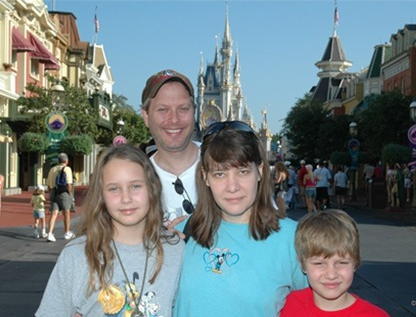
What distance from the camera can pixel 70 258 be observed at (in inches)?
124

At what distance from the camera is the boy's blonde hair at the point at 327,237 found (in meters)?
2.99

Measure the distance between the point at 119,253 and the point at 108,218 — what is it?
0.66ft

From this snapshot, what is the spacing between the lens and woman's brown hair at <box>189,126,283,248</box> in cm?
317

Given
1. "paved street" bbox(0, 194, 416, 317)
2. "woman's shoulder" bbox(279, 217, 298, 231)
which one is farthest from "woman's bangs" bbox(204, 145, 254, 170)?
"paved street" bbox(0, 194, 416, 317)

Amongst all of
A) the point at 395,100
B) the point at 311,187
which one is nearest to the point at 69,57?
the point at 395,100

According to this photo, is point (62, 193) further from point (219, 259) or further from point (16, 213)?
point (219, 259)

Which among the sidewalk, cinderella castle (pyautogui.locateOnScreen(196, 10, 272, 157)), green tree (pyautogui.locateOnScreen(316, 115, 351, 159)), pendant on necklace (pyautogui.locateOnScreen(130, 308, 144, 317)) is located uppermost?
cinderella castle (pyautogui.locateOnScreen(196, 10, 272, 157))

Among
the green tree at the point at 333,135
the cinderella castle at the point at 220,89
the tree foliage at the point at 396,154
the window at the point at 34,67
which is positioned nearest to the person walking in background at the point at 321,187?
the tree foliage at the point at 396,154

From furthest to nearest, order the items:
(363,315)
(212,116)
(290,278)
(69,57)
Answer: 1. (212,116)
2. (69,57)
3. (290,278)
4. (363,315)

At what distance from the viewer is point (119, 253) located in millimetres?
3191

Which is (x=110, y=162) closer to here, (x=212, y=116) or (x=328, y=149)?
(x=328, y=149)

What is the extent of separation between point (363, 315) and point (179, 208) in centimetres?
145

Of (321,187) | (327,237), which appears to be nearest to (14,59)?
(321,187)

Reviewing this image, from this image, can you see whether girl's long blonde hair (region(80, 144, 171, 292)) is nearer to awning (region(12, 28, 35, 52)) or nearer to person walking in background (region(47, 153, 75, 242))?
person walking in background (region(47, 153, 75, 242))
